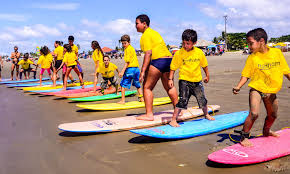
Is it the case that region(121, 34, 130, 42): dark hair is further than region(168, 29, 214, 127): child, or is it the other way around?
region(121, 34, 130, 42): dark hair

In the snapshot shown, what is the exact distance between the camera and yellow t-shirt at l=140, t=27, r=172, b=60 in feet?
16.1

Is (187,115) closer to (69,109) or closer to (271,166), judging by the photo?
(271,166)

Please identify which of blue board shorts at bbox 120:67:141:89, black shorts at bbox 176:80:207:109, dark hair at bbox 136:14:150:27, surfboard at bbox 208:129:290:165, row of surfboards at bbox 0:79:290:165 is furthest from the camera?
blue board shorts at bbox 120:67:141:89

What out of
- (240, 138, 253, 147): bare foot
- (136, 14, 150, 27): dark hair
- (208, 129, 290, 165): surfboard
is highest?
(136, 14, 150, 27): dark hair

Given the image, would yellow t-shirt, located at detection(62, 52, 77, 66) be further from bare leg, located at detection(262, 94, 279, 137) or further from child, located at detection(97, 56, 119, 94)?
bare leg, located at detection(262, 94, 279, 137)

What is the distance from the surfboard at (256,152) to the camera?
3.06 meters

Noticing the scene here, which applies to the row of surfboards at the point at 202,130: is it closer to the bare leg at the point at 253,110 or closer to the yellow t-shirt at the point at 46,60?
the bare leg at the point at 253,110

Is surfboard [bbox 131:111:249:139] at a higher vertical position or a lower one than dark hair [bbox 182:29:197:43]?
lower

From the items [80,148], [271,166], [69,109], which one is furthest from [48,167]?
[69,109]

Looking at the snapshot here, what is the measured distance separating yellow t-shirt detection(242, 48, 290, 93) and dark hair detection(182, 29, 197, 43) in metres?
1.17

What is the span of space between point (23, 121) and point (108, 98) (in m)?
3.03

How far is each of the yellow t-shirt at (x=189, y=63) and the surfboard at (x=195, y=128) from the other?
81 cm

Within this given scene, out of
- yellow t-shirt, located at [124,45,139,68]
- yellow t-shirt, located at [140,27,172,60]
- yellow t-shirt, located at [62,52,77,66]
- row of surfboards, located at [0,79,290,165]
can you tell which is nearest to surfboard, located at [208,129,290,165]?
row of surfboards, located at [0,79,290,165]

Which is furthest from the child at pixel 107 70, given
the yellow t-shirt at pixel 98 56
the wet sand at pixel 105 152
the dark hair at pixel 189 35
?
the dark hair at pixel 189 35
